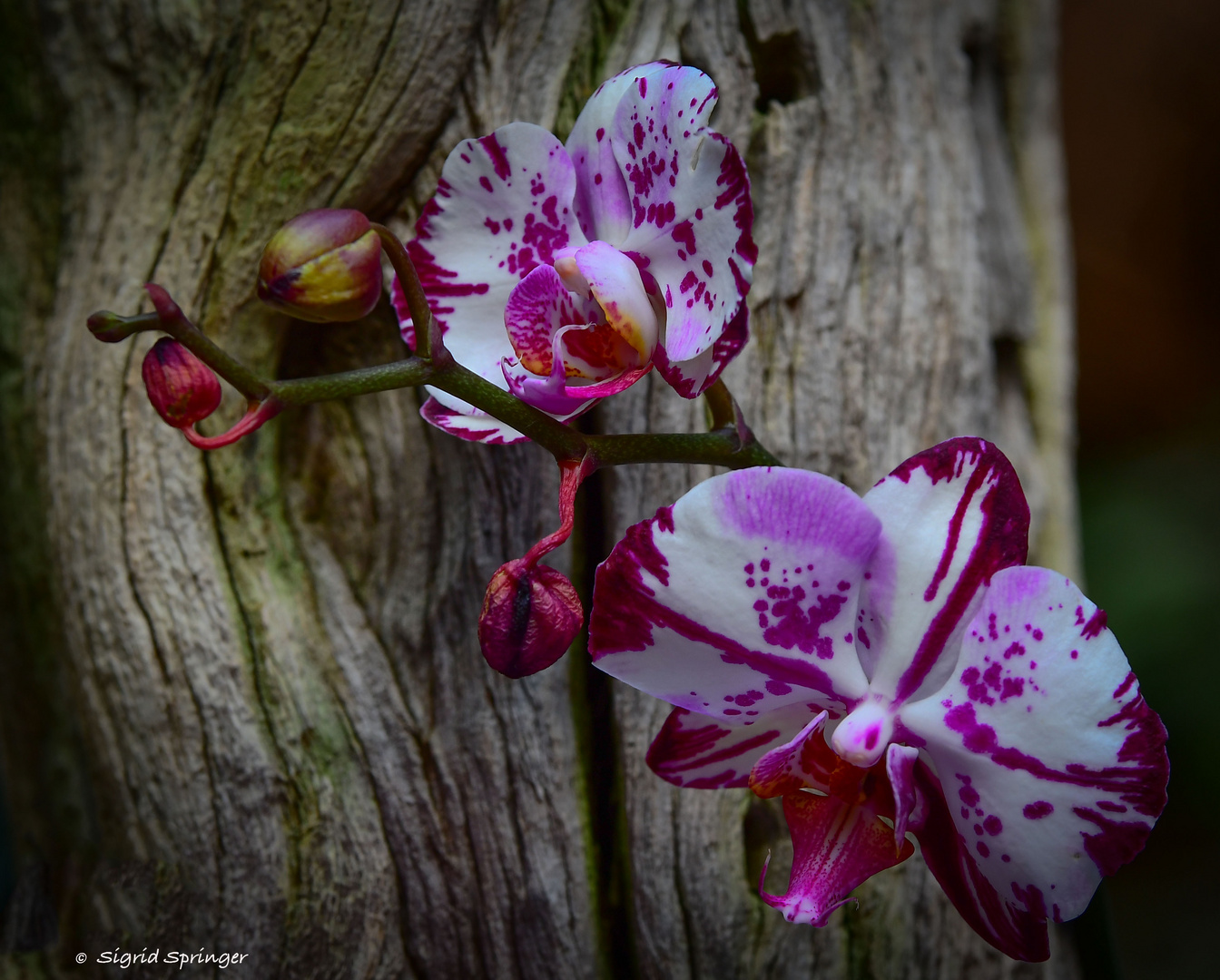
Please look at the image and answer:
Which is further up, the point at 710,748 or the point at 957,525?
the point at 957,525

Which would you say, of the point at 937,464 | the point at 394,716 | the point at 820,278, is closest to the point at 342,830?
the point at 394,716

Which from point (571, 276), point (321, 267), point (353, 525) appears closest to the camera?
point (321, 267)

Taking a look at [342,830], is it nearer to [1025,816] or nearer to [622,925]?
[622,925]

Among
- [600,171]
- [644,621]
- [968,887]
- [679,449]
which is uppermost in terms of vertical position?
[600,171]

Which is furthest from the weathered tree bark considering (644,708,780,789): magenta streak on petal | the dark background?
Result: the dark background

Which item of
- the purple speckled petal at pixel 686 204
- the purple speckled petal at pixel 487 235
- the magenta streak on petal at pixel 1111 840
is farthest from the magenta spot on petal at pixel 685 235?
the magenta streak on petal at pixel 1111 840

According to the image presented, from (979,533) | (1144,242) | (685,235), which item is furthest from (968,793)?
(1144,242)

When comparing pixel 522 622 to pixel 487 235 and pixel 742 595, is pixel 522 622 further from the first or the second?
pixel 487 235
